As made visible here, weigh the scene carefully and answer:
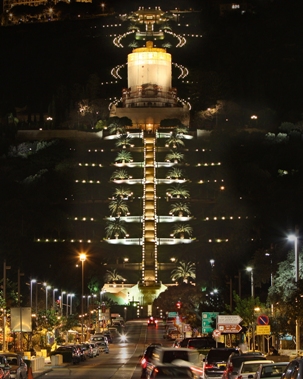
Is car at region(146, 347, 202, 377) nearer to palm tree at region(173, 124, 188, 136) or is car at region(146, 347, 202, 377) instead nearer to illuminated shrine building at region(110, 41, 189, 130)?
palm tree at region(173, 124, 188, 136)

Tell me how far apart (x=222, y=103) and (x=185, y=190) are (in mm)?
25218

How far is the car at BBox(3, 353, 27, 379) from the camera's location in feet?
122

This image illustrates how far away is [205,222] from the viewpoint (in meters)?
147

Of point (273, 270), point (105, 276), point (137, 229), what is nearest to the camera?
point (273, 270)

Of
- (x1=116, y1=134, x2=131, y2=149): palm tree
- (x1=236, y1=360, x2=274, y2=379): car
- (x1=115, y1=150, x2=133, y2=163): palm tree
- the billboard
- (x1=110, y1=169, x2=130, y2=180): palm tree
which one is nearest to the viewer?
(x1=236, y1=360, x2=274, y2=379): car

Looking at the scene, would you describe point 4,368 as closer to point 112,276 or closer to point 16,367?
point 16,367

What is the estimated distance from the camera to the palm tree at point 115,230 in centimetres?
14462

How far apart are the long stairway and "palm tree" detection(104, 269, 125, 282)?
3.23 m

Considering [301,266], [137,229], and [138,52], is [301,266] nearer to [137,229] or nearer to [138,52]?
[137,229]

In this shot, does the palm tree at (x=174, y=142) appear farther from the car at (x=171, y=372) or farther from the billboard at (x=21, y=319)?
the car at (x=171, y=372)

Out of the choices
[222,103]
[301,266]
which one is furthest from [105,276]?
[301,266]

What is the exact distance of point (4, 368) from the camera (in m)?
34.8

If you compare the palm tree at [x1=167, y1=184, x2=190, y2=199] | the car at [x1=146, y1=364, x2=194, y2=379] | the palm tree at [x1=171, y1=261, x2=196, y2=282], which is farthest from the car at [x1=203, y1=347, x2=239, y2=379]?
the palm tree at [x1=167, y1=184, x2=190, y2=199]

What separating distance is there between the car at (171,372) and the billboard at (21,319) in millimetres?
23349
